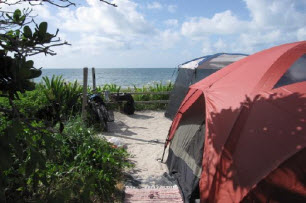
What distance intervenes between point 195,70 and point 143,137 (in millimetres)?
2455

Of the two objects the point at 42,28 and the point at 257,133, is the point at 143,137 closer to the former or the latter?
the point at 257,133

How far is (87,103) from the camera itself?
282 inches

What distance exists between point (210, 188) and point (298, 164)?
94cm

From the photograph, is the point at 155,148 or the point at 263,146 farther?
the point at 155,148

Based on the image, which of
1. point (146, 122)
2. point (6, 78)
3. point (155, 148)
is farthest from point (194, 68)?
point (6, 78)

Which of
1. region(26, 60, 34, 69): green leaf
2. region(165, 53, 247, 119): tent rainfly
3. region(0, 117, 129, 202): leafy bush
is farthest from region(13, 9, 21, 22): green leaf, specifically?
region(165, 53, 247, 119): tent rainfly

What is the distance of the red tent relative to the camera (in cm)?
235

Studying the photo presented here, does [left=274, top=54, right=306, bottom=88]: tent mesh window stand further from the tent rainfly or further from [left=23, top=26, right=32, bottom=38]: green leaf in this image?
the tent rainfly

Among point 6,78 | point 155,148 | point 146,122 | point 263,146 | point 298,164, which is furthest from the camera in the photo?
point 146,122

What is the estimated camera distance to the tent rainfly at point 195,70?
728 cm

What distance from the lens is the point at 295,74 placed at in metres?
2.83

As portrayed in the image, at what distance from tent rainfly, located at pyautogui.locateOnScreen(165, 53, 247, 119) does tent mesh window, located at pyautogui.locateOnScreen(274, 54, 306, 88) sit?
4.30 meters

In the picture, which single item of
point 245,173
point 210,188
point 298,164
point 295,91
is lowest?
point 210,188

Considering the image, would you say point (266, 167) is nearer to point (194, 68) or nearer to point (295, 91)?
point (295, 91)
